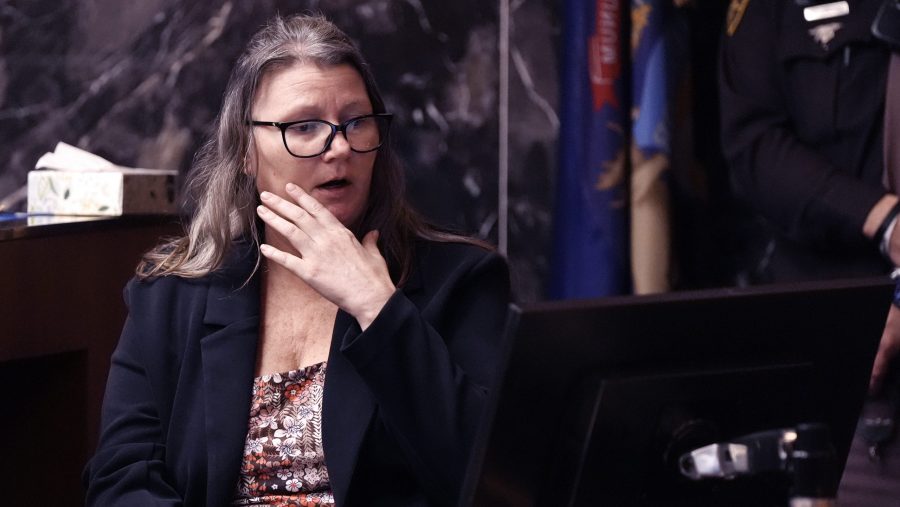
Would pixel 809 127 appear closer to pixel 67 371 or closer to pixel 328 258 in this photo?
pixel 328 258

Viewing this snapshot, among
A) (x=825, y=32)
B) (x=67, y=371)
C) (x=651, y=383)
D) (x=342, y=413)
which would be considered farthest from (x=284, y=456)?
(x=825, y=32)

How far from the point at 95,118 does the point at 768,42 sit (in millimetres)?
1486

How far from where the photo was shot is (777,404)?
1.08m

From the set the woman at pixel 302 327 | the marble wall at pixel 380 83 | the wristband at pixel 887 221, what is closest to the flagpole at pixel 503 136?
the marble wall at pixel 380 83

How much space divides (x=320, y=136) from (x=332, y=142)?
22 millimetres

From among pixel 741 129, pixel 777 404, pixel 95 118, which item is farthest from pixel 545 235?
pixel 777 404

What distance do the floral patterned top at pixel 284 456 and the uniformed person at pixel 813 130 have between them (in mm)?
962

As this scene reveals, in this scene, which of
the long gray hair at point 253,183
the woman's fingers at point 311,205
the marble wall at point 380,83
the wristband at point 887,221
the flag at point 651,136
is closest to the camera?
the woman's fingers at point 311,205

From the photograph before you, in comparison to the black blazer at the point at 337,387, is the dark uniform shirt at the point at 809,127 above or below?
above

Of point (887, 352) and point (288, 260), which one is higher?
point (288, 260)

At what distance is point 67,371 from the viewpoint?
2385mm

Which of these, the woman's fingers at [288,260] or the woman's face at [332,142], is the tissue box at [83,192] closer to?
the woman's face at [332,142]

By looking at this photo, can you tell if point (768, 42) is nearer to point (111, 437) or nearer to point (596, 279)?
point (596, 279)

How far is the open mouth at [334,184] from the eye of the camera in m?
1.72
